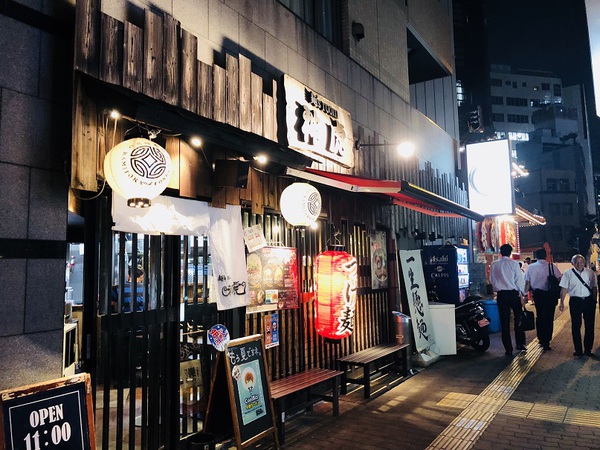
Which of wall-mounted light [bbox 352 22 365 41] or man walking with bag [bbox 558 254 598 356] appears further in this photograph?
man walking with bag [bbox 558 254 598 356]

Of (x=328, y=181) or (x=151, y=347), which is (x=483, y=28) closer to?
(x=328, y=181)

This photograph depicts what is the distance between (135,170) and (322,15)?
799 cm

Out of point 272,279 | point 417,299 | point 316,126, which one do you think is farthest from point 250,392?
point 417,299

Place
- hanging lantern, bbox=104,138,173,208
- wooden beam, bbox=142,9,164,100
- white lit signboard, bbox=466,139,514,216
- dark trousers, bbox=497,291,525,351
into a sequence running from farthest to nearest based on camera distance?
1. white lit signboard, bbox=466,139,514,216
2. dark trousers, bbox=497,291,525,351
3. wooden beam, bbox=142,9,164,100
4. hanging lantern, bbox=104,138,173,208

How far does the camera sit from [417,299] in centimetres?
1190

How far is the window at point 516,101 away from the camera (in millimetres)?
97875

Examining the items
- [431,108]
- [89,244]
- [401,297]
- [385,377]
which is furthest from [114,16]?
[431,108]

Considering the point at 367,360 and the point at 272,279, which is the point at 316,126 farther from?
the point at 367,360

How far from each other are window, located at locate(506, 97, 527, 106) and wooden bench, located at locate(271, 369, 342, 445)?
4134 inches

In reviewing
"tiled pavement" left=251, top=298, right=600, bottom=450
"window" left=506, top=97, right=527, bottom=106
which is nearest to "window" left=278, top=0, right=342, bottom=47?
"tiled pavement" left=251, top=298, right=600, bottom=450

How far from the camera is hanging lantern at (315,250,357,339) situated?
27.0ft

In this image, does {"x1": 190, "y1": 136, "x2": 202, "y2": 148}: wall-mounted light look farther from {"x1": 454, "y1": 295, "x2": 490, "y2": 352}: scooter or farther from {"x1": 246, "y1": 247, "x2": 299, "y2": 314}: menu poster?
{"x1": 454, "y1": 295, "x2": 490, "y2": 352}: scooter

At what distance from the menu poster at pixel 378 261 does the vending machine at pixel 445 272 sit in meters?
3.40

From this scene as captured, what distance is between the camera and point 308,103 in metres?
8.84
